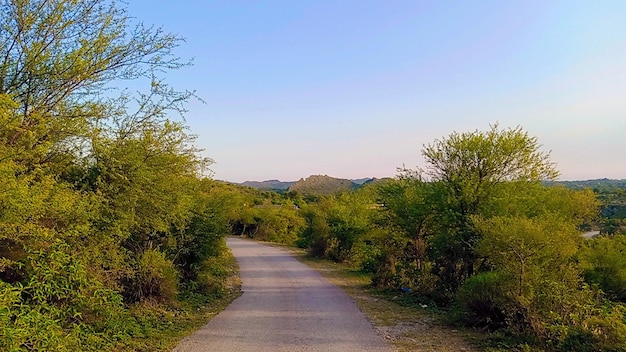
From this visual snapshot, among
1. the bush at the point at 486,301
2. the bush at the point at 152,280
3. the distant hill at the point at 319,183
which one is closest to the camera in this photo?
the bush at the point at 486,301

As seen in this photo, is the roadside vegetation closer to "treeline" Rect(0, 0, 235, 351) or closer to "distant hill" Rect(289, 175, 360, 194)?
"treeline" Rect(0, 0, 235, 351)

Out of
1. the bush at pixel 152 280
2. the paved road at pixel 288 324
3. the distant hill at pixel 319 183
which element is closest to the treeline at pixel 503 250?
the paved road at pixel 288 324

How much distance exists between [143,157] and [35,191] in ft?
11.7

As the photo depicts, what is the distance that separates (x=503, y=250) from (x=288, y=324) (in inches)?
Answer: 202

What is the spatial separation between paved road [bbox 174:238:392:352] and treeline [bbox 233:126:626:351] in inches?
99.8

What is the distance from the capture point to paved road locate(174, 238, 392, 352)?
8966mm

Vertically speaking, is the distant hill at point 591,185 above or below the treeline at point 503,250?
above

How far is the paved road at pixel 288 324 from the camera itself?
8.97 metres

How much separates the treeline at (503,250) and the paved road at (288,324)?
2.54 metres

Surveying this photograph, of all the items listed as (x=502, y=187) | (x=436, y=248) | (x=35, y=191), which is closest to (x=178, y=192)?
(x=35, y=191)

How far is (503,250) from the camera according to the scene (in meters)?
10.4

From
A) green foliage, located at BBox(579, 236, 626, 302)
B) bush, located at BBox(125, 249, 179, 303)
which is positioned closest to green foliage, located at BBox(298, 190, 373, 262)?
green foliage, located at BBox(579, 236, 626, 302)

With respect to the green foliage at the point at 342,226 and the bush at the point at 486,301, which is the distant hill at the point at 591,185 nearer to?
the bush at the point at 486,301

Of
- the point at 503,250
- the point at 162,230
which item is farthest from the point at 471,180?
the point at 162,230
